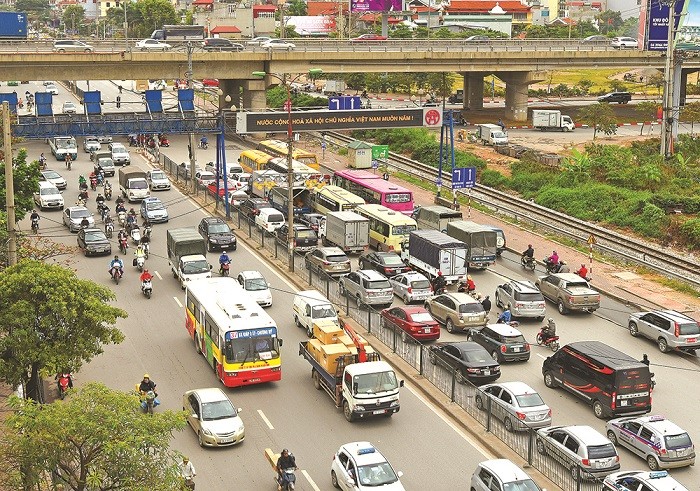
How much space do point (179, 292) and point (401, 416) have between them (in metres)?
16.7

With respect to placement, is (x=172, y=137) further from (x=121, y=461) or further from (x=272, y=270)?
(x=121, y=461)

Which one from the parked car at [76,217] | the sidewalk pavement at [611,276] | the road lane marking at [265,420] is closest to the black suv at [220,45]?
the parked car at [76,217]

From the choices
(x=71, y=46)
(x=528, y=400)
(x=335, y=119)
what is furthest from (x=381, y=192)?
(x=71, y=46)

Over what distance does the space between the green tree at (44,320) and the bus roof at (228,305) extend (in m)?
5.18

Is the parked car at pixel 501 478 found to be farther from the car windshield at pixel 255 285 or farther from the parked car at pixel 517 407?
the car windshield at pixel 255 285

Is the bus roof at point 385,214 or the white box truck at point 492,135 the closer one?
the bus roof at point 385,214

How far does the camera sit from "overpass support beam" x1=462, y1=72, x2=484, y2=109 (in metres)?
109

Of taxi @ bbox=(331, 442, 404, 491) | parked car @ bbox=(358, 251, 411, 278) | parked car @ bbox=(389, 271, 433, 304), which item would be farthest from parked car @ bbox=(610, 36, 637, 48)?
taxi @ bbox=(331, 442, 404, 491)

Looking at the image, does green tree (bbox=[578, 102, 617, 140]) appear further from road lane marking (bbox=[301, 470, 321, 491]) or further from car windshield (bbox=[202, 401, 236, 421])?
road lane marking (bbox=[301, 470, 321, 491])

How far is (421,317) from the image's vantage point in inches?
1441

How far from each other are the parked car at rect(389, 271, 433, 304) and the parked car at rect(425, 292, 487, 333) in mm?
2321

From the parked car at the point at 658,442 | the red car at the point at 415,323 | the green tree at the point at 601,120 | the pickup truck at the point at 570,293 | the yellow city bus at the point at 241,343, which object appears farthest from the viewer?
the green tree at the point at 601,120

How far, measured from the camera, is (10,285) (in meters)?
25.8

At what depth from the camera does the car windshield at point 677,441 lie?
86.8 ft
